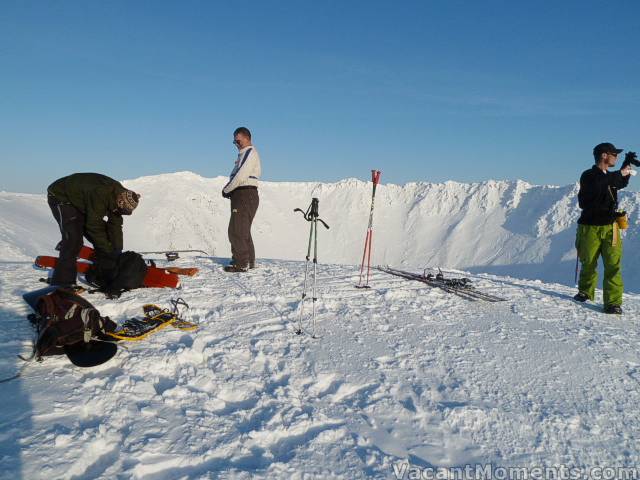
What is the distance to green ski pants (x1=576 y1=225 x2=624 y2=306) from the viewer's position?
6141 millimetres

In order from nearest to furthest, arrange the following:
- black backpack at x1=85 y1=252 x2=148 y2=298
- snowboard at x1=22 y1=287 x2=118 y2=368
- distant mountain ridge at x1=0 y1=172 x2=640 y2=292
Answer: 1. snowboard at x1=22 y1=287 x2=118 y2=368
2. black backpack at x1=85 y1=252 x2=148 y2=298
3. distant mountain ridge at x1=0 y1=172 x2=640 y2=292

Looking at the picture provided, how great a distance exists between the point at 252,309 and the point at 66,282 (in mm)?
2922

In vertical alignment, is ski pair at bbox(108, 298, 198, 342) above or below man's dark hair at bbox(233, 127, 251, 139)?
below

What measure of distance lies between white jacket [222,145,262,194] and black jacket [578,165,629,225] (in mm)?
6188

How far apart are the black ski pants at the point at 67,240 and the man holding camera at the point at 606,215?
842 centimetres

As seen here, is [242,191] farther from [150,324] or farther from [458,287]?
[458,287]

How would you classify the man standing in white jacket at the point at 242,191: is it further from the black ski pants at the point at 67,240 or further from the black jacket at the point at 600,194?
the black jacket at the point at 600,194

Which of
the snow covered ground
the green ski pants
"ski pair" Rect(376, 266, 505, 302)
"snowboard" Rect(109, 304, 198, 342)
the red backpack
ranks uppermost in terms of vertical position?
the green ski pants

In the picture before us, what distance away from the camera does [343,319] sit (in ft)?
17.7

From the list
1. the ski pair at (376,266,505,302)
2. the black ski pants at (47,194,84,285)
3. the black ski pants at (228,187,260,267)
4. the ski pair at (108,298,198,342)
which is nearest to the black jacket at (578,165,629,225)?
the ski pair at (376,266,505,302)

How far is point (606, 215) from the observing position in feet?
20.3

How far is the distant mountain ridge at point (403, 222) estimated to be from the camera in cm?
5334

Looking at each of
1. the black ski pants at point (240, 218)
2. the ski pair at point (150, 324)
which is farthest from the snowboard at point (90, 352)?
the black ski pants at point (240, 218)

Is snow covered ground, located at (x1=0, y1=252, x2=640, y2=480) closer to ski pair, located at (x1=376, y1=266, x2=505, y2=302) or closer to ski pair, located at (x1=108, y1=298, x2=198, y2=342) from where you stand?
ski pair, located at (x1=108, y1=298, x2=198, y2=342)
